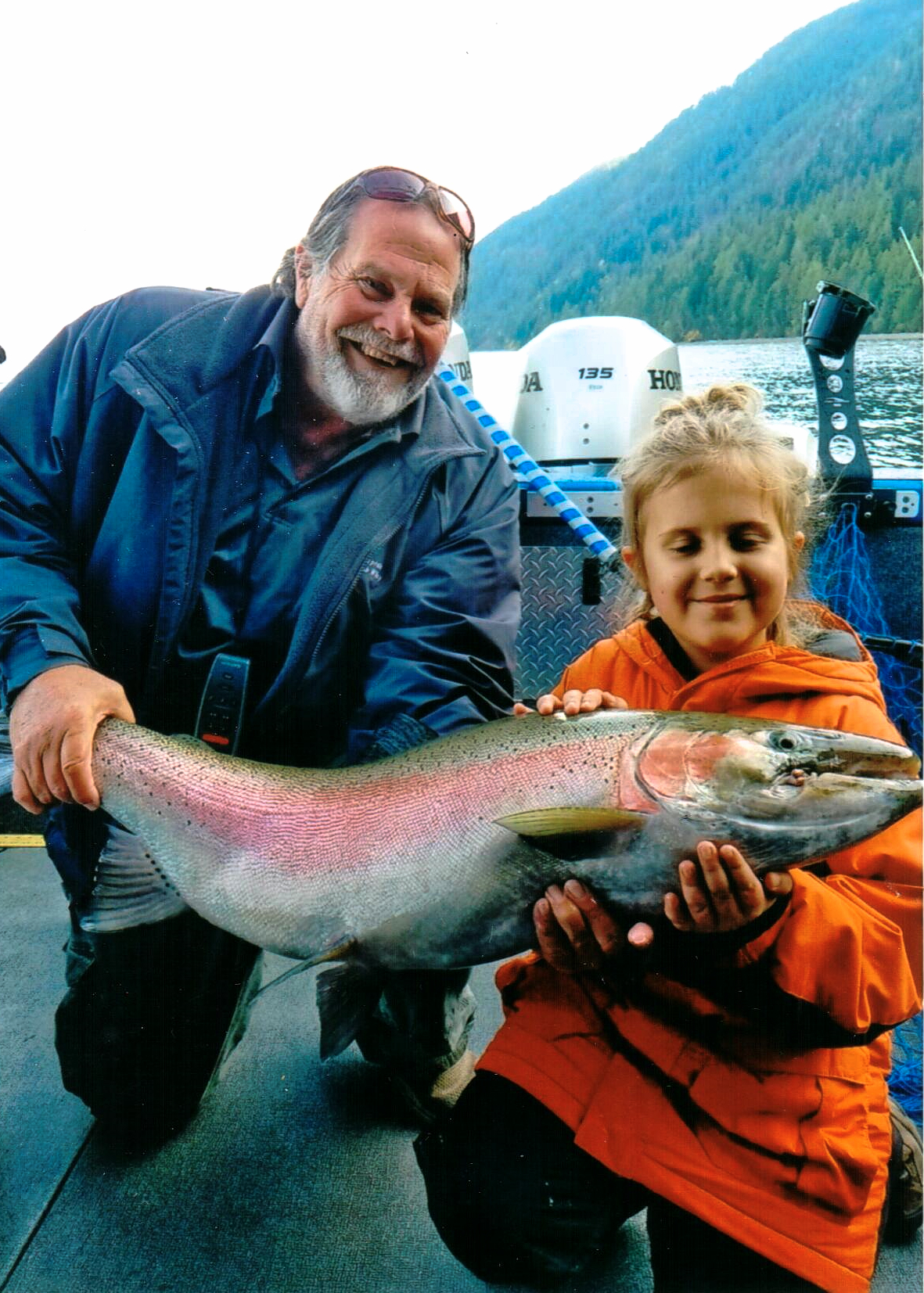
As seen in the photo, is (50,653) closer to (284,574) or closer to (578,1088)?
(284,574)

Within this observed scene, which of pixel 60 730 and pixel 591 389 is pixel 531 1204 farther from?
pixel 591 389

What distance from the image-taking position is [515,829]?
1.24 m

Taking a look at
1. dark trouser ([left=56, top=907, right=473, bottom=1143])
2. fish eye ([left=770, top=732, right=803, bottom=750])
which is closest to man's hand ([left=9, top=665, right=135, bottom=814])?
dark trouser ([left=56, top=907, right=473, bottom=1143])

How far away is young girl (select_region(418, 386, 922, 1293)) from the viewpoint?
1257 millimetres

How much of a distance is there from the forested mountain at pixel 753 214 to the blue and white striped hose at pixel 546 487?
410 mm

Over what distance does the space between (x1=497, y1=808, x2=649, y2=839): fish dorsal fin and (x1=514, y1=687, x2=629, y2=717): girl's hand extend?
0.20m

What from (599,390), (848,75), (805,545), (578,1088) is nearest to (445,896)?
(578,1088)

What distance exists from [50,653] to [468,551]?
91 cm

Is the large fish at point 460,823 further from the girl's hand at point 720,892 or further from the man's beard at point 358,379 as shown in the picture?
the man's beard at point 358,379

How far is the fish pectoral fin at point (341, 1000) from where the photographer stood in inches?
59.1

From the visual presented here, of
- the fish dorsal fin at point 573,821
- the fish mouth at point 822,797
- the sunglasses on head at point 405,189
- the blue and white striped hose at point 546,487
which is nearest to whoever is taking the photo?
the fish mouth at point 822,797

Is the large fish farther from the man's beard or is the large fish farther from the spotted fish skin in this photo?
the man's beard

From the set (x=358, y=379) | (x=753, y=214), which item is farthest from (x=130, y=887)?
(x=753, y=214)

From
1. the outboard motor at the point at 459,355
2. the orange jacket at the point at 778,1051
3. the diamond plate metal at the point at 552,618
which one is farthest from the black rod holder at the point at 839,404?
the orange jacket at the point at 778,1051
